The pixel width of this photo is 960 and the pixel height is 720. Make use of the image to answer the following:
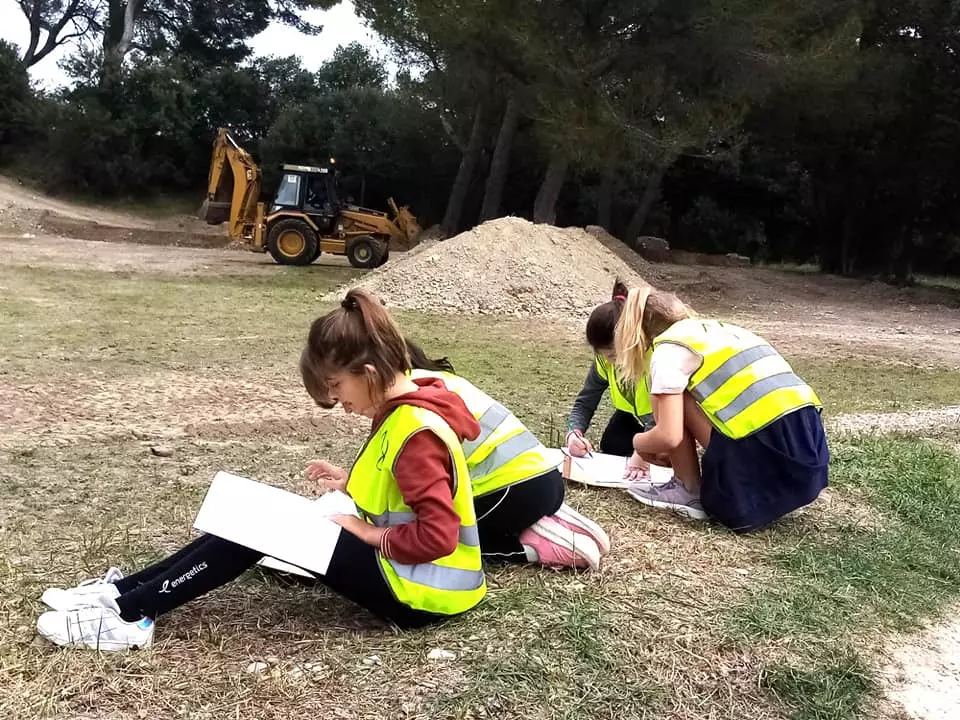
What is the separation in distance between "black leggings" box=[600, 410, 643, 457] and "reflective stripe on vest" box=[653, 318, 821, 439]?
0.92 m

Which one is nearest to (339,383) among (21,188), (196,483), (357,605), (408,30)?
(357,605)

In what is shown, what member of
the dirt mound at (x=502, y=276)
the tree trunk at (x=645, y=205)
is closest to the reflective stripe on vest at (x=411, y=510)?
the dirt mound at (x=502, y=276)

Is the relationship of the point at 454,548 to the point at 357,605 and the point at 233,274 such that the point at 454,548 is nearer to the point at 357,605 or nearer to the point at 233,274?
the point at 357,605

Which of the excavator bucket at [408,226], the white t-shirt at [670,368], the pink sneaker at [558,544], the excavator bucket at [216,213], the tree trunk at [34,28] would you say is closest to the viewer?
the pink sneaker at [558,544]

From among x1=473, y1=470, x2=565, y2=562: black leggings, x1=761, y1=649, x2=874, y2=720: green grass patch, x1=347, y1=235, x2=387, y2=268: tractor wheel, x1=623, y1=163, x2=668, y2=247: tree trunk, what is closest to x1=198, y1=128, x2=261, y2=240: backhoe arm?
x1=347, y1=235, x2=387, y2=268: tractor wheel

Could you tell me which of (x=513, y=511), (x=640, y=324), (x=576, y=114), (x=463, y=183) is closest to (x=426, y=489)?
(x=513, y=511)

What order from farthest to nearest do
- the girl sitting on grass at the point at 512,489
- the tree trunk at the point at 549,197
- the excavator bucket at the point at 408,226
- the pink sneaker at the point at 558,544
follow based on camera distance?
the excavator bucket at the point at 408,226 < the tree trunk at the point at 549,197 < the pink sneaker at the point at 558,544 < the girl sitting on grass at the point at 512,489

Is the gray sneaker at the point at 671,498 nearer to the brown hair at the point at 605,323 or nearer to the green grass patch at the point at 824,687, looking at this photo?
the brown hair at the point at 605,323

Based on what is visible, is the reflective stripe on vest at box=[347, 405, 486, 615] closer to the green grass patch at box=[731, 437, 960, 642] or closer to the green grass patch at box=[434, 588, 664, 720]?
the green grass patch at box=[434, 588, 664, 720]

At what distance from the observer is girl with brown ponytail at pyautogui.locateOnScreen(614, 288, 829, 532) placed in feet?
10.8

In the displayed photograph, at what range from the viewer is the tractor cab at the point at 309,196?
1680cm

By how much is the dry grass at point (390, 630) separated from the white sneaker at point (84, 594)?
0.09 meters

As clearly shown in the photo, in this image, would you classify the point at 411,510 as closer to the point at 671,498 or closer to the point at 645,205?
the point at 671,498

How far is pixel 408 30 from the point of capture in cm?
1827
